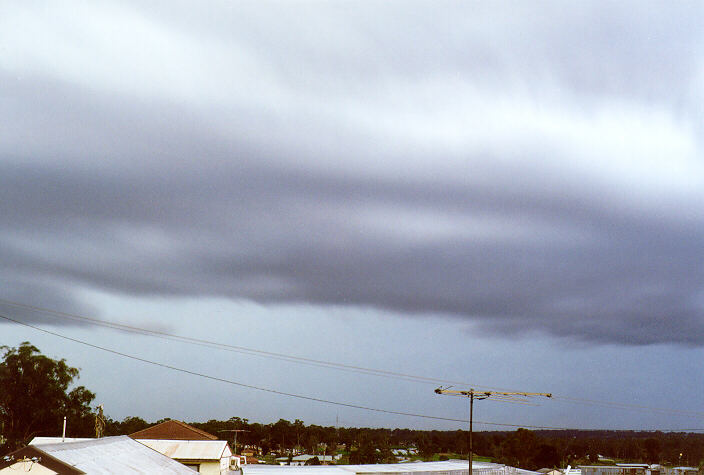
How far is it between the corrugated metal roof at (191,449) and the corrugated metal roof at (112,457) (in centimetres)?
1977

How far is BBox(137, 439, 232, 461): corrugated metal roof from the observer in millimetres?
73562

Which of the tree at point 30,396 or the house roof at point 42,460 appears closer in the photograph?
the house roof at point 42,460

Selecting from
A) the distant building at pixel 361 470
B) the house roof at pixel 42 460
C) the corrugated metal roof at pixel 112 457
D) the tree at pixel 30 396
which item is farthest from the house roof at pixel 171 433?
the house roof at pixel 42 460

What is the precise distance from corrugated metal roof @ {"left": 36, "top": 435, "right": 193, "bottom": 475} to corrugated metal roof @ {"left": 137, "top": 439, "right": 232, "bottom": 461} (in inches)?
778

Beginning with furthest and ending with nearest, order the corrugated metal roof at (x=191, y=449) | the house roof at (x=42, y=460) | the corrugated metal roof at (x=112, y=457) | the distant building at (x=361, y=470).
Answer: the corrugated metal roof at (x=191, y=449), the distant building at (x=361, y=470), the corrugated metal roof at (x=112, y=457), the house roof at (x=42, y=460)

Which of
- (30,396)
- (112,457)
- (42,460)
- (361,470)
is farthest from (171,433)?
(42,460)

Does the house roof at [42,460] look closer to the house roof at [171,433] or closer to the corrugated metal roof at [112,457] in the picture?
the corrugated metal roof at [112,457]

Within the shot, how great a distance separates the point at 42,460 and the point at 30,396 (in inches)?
3174

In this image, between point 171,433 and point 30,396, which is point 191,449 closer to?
point 171,433

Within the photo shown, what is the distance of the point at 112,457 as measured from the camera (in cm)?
4294

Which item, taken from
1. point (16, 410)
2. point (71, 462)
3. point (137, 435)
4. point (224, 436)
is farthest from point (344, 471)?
point (224, 436)

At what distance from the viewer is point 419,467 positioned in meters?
76.7

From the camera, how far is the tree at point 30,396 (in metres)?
103

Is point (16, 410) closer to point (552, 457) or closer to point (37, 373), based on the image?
point (37, 373)
